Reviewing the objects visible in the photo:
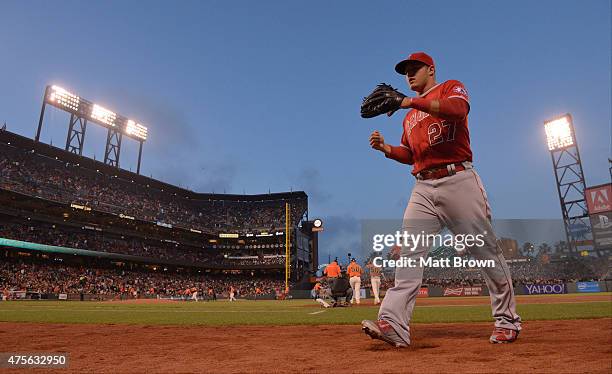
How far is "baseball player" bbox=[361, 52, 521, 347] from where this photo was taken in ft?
11.0

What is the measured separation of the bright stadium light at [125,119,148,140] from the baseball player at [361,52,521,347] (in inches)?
2103

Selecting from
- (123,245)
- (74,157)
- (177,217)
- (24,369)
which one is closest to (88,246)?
(123,245)

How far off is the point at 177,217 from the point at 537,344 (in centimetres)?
5751

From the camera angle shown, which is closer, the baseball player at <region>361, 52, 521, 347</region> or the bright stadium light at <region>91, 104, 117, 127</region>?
the baseball player at <region>361, 52, 521, 347</region>

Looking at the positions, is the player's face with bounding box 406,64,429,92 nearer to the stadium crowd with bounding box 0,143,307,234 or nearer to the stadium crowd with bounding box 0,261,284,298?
the stadium crowd with bounding box 0,261,284,298

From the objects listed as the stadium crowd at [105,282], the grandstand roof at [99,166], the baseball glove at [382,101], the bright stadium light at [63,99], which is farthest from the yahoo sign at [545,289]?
the bright stadium light at [63,99]

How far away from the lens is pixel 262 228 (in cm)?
6338

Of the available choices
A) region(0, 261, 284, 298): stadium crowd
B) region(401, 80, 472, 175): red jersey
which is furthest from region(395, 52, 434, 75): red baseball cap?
region(0, 261, 284, 298): stadium crowd

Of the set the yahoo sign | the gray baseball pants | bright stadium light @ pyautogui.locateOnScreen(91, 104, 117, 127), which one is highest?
bright stadium light @ pyautogui.locateOnScreen(91, 104, 117, 127)

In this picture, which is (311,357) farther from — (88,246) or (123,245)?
(123,245)

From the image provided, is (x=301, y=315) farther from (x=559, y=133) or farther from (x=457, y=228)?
(x=559, y=133)

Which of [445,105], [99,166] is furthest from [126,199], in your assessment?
[445,105]

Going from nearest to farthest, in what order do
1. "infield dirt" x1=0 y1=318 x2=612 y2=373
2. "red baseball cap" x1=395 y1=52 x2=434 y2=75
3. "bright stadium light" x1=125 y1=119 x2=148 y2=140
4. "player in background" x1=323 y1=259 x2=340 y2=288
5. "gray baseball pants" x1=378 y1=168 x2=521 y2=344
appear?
"infield dirt" x1=0 y1=318 x2=612 y2=373
"gray baseball pants" x1=378 y1=168 x2=521 y2=344
"red baseball cap" x1=395 y1=52 x2=434 y2=75
"player in background" x1=323 y1=259 x2=340 y2=288
"bright stadium light" x1=125 y1=119 x2=148 y2=140

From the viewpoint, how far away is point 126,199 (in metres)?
50.3
